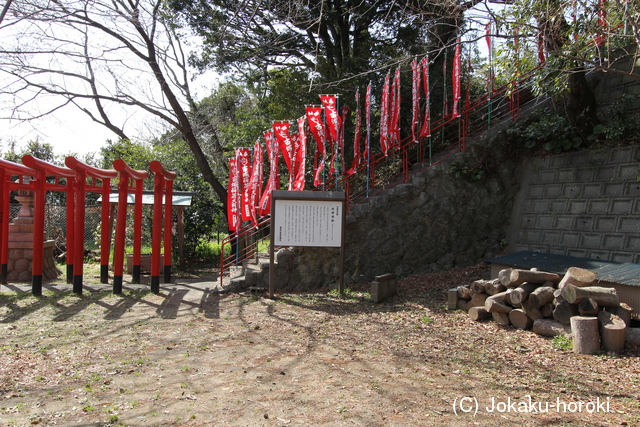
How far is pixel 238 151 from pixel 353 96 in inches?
147

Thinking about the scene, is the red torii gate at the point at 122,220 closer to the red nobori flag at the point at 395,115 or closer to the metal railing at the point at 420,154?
the metal railing at the point at 420,154

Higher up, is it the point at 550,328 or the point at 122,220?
the point at 122,220

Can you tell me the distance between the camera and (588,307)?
220 inches

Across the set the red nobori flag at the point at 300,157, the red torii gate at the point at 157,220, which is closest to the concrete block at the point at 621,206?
the red nobori flag at the point at 300,157

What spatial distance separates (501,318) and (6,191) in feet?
34.1

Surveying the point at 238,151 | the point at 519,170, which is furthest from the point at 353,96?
the point at 519,170

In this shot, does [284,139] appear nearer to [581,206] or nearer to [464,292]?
[464,292]

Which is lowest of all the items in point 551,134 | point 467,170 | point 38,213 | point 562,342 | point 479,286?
point 562,342

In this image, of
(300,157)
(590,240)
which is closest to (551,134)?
(590,240)

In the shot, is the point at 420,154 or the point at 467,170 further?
the point at 420,154

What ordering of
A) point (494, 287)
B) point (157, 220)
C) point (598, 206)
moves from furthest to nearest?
1. point (157, 220)
2. point (598, 206)
3. point (494, 287)

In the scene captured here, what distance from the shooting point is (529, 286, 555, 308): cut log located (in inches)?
239

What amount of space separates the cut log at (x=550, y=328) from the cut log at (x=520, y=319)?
0.40 ft

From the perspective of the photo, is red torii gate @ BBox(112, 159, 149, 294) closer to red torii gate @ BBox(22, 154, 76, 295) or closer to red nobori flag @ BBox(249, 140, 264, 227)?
red torii gate @ BBox(22, 154, 76, 295)
